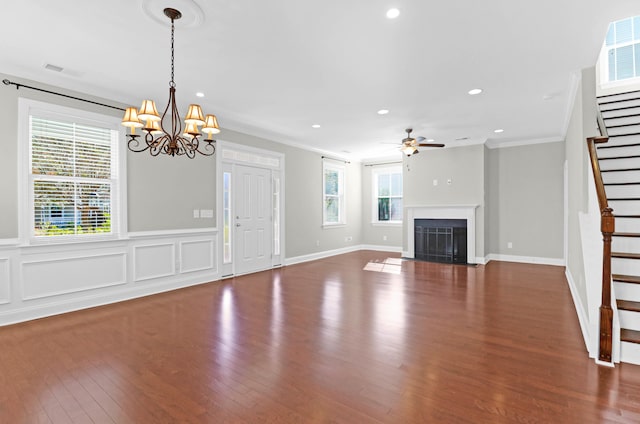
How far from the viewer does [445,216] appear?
7.54 m

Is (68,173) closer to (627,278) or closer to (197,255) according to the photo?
(197,255)

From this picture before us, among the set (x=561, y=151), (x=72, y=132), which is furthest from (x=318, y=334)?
(x=561, y=151)

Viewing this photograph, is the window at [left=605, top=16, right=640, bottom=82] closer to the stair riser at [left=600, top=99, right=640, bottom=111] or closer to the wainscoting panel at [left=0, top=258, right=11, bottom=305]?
the stair riser at [left=600, top=99, right=640, bottom=111]

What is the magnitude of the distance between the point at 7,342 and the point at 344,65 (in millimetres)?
4384

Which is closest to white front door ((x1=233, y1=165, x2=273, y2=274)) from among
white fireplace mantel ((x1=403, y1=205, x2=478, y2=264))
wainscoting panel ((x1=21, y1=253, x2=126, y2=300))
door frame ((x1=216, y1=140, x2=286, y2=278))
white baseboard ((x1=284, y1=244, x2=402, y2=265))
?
door frame ((x1=216, y1=140, x2=286, y2=278))

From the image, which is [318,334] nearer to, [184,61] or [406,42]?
[406,42]

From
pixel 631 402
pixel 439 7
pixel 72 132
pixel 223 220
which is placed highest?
pixel 439 7

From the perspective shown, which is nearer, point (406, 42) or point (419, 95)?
point (406, 42)

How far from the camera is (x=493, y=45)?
10.0 ft

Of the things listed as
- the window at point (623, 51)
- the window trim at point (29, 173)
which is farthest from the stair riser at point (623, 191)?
the window trim at point (29, 173)

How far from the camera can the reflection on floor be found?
21.1 ft

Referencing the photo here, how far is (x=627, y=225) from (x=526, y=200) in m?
4.21

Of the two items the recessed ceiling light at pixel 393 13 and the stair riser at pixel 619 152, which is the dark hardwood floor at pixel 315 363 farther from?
the recessed ceiling light at pixel 393 13

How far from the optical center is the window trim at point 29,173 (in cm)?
359
